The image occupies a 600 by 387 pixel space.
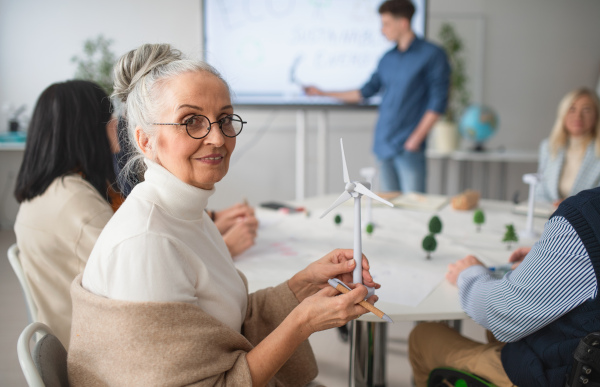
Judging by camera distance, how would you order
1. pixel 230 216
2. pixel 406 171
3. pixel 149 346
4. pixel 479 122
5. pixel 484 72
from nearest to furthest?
pixel 149 346 < pixel 230 216 < pixel 406 171 < pixel 479 122 < pixel 484 72

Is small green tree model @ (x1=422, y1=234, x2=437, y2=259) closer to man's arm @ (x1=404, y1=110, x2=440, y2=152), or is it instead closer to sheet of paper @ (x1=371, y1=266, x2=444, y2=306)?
sheet of paper @ (x1=371, y1=266, x2=444, y2=306)

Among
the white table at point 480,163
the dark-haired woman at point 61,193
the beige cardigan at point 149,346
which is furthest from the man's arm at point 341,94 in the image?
the beige cardigan at point 149,346

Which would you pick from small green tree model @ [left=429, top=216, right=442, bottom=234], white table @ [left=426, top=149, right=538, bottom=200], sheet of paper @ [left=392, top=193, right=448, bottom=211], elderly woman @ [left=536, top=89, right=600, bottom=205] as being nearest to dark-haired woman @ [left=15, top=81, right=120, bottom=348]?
small green tree model @ [left=429, top=216, right=442, bottom=234]

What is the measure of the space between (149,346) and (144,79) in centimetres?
52

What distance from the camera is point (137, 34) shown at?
4172 mm

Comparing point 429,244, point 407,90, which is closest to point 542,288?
point 429,244

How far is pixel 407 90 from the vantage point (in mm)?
3238

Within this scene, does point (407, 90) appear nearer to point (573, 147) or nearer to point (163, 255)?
point (573, 147)

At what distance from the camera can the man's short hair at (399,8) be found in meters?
3.19

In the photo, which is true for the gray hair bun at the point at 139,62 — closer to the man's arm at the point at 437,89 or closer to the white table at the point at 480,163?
the man's arm at the point at 437,89

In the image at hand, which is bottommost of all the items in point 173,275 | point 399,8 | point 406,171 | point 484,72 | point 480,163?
point 480,163

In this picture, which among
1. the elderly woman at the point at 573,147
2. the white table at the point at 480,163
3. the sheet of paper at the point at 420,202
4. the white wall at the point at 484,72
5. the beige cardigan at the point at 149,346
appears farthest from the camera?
the white table at the point at 480,163

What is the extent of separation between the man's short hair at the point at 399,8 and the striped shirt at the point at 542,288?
97.5 inches

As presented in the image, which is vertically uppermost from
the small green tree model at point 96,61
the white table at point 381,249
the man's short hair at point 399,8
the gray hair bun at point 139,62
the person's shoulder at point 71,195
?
the man's short hair at point 399,8
